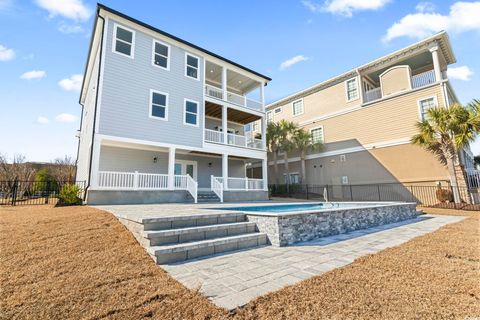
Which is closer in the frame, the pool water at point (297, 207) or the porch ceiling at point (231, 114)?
the pool water at point (297, 207)

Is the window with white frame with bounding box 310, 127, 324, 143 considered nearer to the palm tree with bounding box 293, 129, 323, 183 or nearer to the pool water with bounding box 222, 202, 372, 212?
the palm tree with bounding box 293, 129, 323, 183

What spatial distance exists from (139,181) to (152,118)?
140 inches

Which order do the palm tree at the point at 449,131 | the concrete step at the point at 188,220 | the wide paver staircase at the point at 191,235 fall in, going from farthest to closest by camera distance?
1. the palm tree at the point at 449,131
2. the concrete step at the point at 188,220
3. the wide paver staircase at the point at 191,235

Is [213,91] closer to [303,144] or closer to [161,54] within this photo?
[161,54]

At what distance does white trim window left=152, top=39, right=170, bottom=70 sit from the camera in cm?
1325

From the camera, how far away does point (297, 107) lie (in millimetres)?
24250

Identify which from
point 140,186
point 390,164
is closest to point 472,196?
point 390,164

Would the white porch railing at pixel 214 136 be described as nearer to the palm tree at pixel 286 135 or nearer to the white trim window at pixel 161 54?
the white trim window at pixel 161 54

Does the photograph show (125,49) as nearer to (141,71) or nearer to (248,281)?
(141,71)

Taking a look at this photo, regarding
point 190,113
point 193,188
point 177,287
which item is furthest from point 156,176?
point 177,287

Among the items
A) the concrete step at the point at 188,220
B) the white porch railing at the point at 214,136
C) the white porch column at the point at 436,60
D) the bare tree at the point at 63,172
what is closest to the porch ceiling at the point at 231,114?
the white porch railing at the point at 214,136

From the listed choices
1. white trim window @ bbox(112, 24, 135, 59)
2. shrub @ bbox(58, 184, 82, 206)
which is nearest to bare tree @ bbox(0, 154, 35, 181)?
shrub @ bbox(58, 184, 82, 206)

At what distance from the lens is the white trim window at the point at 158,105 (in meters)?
12.7

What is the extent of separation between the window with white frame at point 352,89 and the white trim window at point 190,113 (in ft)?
45.5
